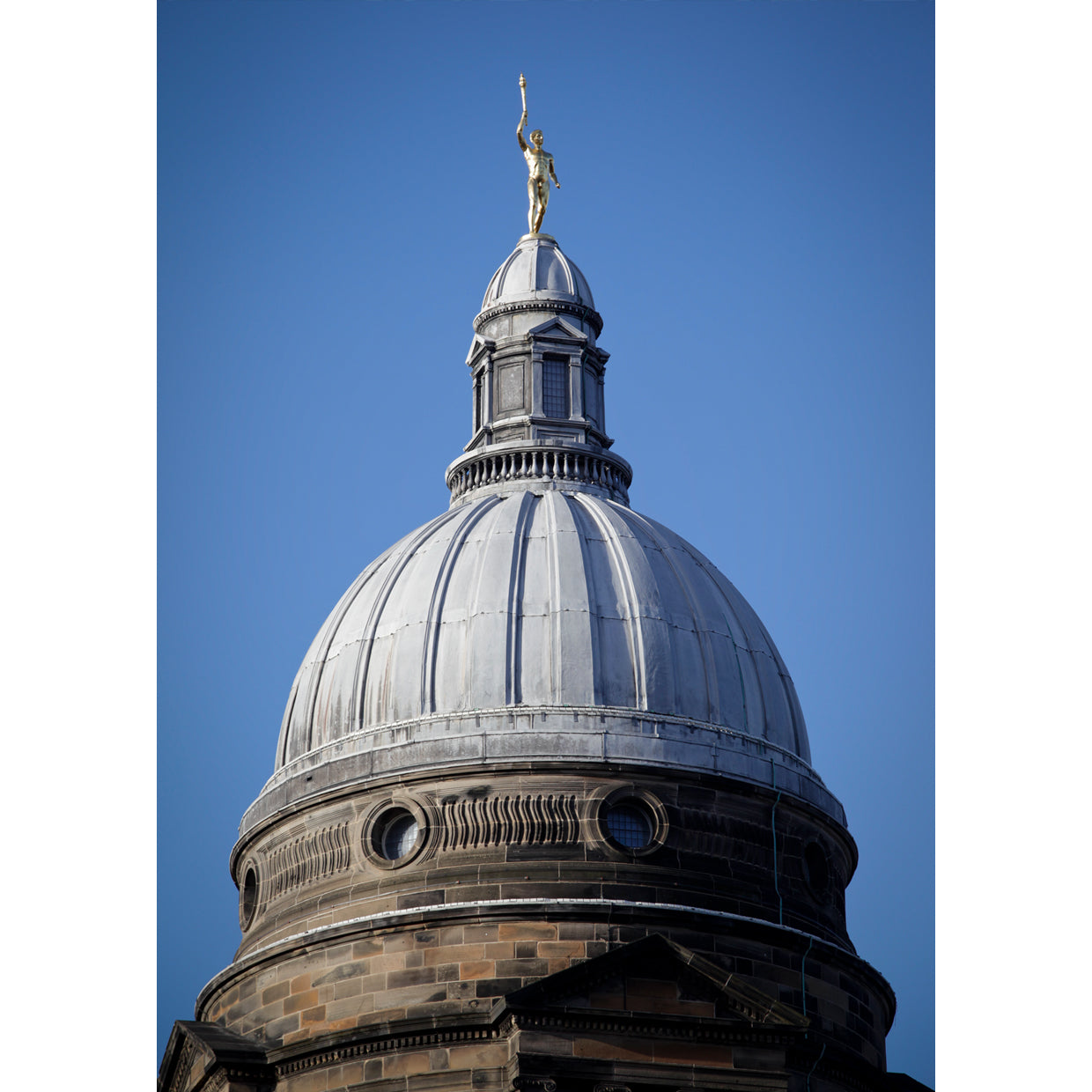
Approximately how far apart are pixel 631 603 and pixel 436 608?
14.7 ft

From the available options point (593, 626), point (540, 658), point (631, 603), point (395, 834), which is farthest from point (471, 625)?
point (395, 834)

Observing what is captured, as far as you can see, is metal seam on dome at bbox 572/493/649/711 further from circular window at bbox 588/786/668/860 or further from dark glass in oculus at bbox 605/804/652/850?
dark glass in oculus at bbox 605/804/652/850

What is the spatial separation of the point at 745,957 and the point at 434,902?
6.69 m

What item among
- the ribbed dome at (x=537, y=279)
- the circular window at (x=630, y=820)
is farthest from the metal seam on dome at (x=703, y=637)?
the ribbed dome at (x=537, y=279)

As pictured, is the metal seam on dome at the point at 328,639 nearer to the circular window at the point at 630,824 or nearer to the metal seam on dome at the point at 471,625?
the metal seam on dome at the point at 471,625

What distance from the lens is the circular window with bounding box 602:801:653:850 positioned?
52.9 metres

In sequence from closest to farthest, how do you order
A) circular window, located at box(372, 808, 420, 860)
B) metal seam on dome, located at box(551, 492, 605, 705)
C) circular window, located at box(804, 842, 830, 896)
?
circular window, located at box(372, 808, 420, 860), metal seam on dome, located at box(551, 492, 605, 705), circular window, located at box(804, 842, 830, 896)

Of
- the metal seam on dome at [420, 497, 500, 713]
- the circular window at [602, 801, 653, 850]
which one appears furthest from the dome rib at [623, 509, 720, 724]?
the metal seam on dome at [420, 497, 500, 713]

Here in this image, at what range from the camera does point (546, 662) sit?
54906mm

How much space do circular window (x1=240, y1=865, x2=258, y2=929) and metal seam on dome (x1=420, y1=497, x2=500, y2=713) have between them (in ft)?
19.5

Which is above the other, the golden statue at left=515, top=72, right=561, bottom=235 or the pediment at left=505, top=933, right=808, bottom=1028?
the golden statue at left=515, top=72, right=561, bottom=235

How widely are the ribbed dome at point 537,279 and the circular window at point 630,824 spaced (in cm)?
1729

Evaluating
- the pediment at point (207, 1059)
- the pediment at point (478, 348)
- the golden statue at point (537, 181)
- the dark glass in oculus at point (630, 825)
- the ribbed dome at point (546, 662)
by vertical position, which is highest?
the golden statue at point (537, 181)

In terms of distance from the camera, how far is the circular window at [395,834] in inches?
2103
